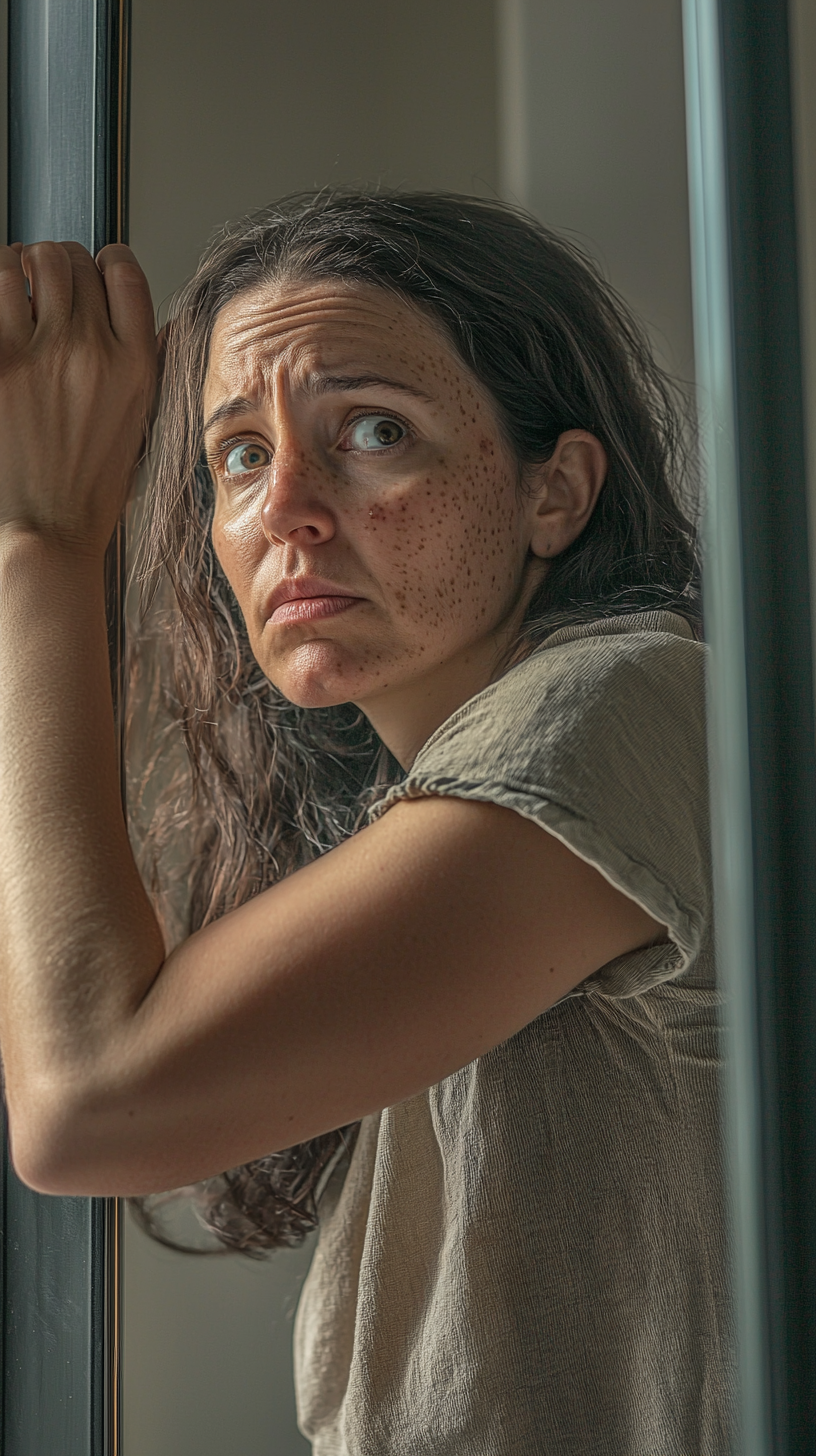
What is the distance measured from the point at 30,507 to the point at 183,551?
0.09 meters

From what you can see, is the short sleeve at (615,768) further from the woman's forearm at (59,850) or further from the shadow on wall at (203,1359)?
the shadow on wall at (203,1359)

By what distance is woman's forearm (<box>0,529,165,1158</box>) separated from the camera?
0.45 meters

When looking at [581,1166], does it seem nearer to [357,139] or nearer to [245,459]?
[245,459]

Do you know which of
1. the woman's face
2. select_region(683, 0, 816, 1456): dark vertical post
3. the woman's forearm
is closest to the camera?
select_region(683, 0, 816, 1456): dark vertical post

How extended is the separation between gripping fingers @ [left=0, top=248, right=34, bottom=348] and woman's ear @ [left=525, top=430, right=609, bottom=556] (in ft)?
0.87

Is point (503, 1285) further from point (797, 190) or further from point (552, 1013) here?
point (797, 190)

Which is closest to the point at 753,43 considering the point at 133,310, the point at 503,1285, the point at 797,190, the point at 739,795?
the point at 797,190

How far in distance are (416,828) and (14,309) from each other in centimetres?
36

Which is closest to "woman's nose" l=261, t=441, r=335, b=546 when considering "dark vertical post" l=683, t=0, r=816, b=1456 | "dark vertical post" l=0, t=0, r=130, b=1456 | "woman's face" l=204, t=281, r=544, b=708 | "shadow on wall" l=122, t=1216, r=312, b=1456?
"woman's face" l=204, t=281, r=544, b=708

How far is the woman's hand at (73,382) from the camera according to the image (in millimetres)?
588

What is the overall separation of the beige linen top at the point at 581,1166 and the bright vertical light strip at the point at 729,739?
0.19 ft

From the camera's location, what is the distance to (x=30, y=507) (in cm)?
58

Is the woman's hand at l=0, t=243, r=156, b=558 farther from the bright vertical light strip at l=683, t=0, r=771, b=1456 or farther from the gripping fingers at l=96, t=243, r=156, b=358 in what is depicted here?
the bright vertical light strip at l=683, t=0, r=771, b=1456

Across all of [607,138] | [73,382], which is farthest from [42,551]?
[607,138]
